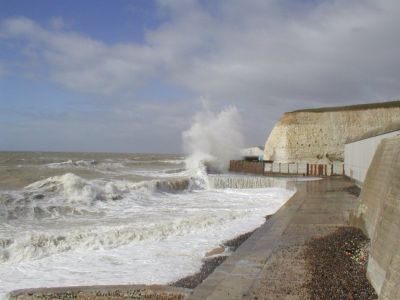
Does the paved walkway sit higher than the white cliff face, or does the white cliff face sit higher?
the white cliff face

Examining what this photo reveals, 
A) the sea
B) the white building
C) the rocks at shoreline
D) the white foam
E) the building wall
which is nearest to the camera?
the rocks at shoreline

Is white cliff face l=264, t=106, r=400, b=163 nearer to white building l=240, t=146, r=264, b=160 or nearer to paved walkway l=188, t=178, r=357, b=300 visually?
white building l=240, t=146, r=264, b=160

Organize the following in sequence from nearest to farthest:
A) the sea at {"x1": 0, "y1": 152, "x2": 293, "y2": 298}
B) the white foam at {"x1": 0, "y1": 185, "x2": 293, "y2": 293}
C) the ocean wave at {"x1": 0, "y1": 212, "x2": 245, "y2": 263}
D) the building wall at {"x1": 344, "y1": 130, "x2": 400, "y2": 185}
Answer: the white foam at {"x1": 0, "y1": 185, "x2": 293, "y2": 293} < the sea at {"x1": 0, "y1": 152, "x2": 293, "y2": 298} < the ocean wave at {"x1": 0, "y1": 212, "x2": 245, "y2": 263} < the building wall at {"x1": 344, "y1": 130, "x2": 400, "y2": 185}

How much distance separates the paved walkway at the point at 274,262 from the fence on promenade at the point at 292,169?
1850 cm

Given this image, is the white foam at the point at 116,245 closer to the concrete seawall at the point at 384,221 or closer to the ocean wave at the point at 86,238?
the ocean wave at the point at 86,238

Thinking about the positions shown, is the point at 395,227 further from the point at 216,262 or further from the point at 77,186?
the point at 77,186

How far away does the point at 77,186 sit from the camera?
18.5 meters

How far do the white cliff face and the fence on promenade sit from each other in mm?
5853

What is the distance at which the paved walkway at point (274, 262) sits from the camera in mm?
4727

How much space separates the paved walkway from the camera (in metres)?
4.73

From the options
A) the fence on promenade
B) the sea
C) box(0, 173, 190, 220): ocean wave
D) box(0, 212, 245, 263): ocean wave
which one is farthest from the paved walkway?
the fence on promenade

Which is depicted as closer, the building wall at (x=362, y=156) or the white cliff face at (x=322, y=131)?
the building wall at (x=362, y=156)

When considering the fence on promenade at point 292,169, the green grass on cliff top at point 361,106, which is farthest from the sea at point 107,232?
the green grass on cliff top at point 361,106

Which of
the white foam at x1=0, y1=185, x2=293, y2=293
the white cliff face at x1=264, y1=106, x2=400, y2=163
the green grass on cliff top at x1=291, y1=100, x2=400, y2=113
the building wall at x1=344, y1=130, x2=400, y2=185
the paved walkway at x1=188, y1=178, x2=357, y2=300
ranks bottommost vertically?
the white foam at x1=0, y1=185, x2=293, y2=293
